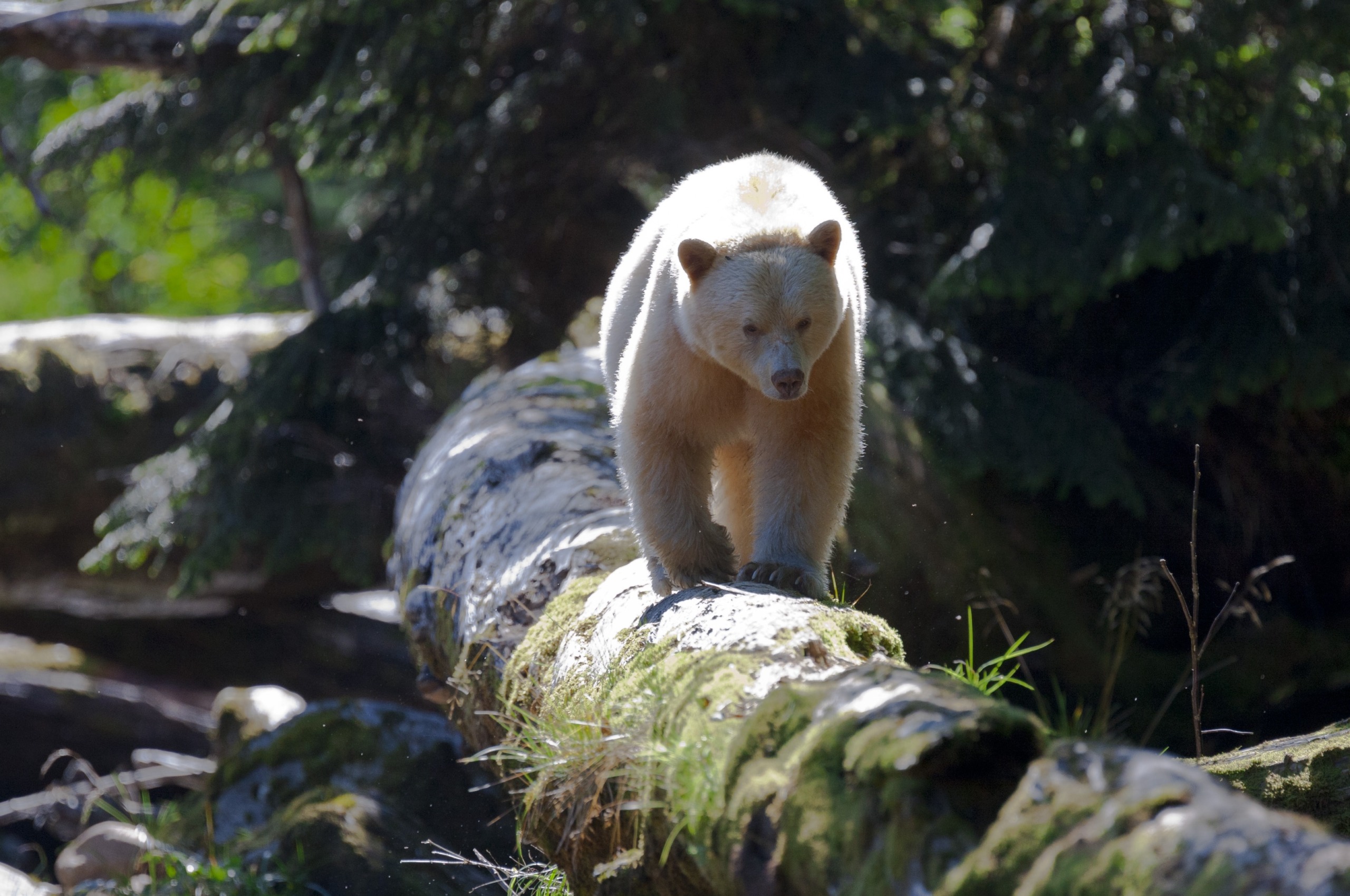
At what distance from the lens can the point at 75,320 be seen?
34.8 ft

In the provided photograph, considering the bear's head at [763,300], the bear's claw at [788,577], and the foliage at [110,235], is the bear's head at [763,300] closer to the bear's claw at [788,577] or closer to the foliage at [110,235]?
the bear's claw at [788,577]

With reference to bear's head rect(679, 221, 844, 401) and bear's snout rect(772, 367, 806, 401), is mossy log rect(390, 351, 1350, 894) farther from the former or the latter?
bear's head rect(679, 221, 844, 401)

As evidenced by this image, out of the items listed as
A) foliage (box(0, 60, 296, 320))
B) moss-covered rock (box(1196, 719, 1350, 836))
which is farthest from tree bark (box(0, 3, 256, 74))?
moss-covered rock (box(1196, 719, 1350, 836))

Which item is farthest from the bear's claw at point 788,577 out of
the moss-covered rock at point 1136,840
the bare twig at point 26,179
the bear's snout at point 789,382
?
the bare twig at point 26,179

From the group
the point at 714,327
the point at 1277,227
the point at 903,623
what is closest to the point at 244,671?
the point at 903,623

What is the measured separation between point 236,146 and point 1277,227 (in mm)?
7194

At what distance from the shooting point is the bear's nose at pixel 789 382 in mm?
3383

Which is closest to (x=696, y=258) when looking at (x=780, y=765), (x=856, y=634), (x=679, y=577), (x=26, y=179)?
(x=679, y=577)

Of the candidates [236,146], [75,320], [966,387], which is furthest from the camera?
[75,320]

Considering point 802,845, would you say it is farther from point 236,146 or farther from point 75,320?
point 75,320

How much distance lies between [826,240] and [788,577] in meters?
1.19

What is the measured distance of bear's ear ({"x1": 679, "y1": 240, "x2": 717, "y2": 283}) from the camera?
3646 millimetres

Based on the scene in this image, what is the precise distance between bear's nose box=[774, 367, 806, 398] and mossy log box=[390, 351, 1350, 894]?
2.18 ft

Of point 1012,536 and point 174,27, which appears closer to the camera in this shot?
point 1012,536
